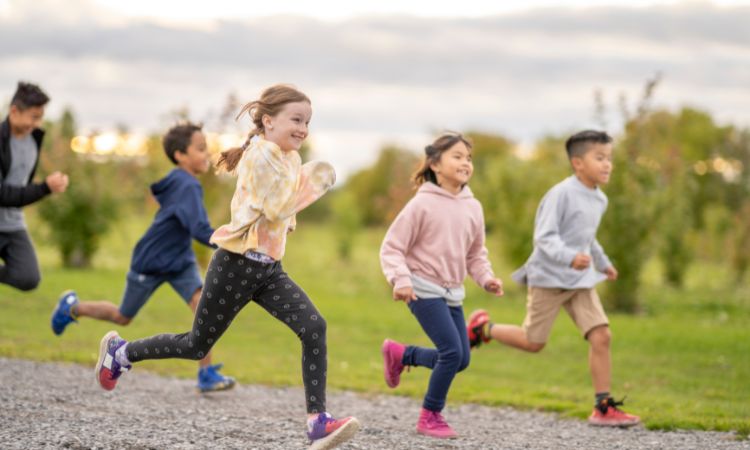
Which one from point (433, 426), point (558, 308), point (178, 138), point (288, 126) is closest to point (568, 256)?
point (558, 308)

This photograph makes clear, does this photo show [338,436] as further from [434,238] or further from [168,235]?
[168,235]

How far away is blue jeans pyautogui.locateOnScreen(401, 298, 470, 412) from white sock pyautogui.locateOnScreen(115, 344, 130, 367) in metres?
1.98

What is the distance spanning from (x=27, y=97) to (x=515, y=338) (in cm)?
488

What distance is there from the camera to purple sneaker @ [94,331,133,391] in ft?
21.3

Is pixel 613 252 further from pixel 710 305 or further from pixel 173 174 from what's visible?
pixel 173 174

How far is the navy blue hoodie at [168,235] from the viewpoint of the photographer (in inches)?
316

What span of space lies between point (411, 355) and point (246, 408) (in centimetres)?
160

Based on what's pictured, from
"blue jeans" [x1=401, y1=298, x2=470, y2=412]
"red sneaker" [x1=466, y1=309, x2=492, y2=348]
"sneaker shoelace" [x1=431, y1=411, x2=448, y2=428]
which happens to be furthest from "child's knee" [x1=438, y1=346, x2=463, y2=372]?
"red sneaker" [x1=466, y1=309, x2=492, y2=348]

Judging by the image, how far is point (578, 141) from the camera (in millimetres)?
7949

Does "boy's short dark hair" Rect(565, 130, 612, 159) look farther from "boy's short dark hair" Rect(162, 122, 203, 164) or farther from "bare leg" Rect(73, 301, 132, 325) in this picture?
"bare leg" Rect(73, 301, 132, 325)

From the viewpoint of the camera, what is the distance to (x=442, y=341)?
6633 millimetres

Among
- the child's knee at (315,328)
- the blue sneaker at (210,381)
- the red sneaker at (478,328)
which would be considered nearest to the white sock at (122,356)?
the child's knee at (315,328)

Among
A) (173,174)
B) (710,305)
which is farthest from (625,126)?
(173,174)

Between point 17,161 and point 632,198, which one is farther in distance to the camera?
point 632,198
